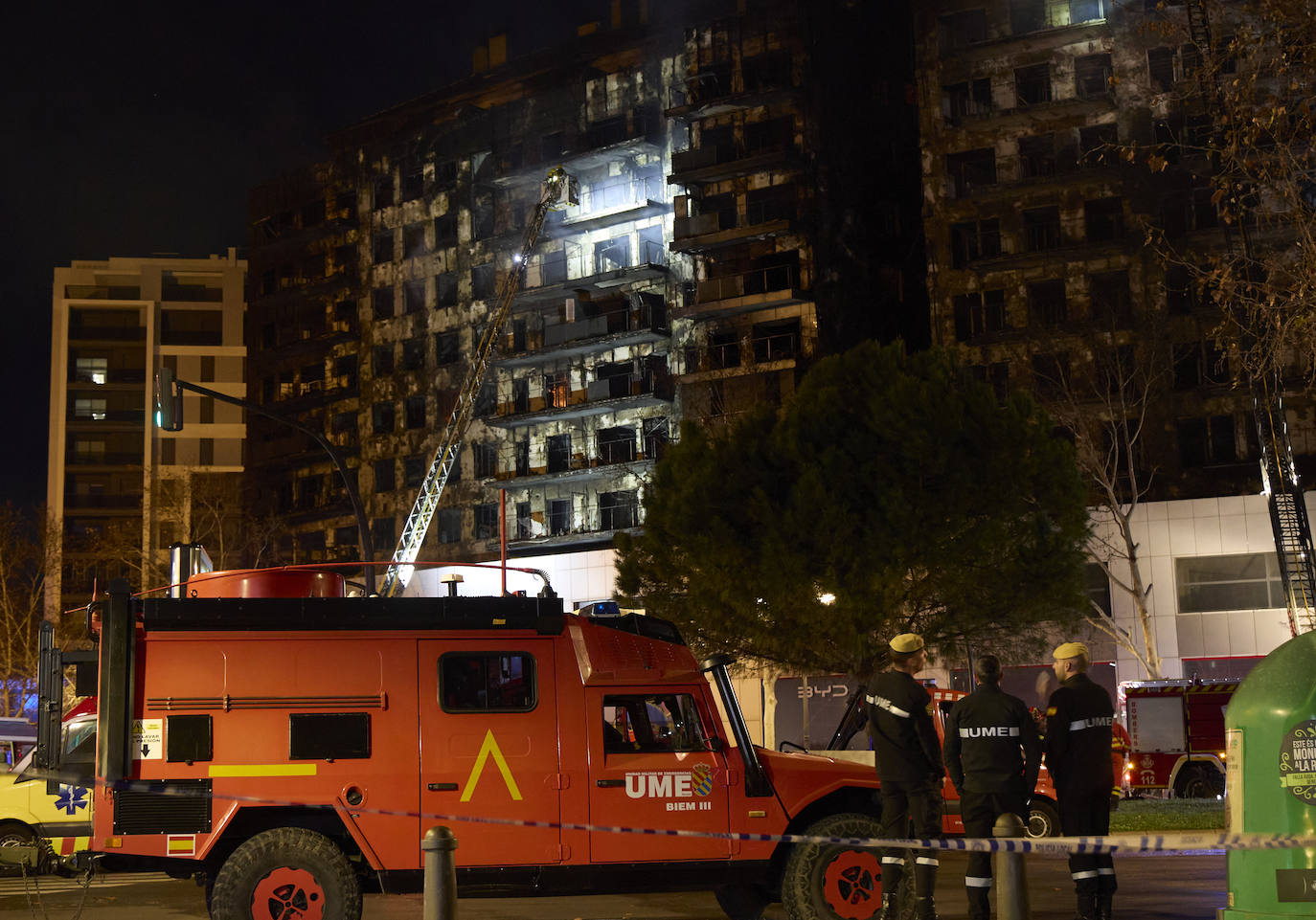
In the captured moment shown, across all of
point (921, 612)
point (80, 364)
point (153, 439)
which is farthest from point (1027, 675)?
point (80, 364)

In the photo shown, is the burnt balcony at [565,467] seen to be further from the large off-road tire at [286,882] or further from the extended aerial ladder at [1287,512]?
the large off-road tire at [286,882]

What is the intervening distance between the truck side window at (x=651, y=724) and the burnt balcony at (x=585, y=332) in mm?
44284

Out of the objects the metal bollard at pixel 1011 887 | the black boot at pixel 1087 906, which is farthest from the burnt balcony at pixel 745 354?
the metal bollard at pixel 1011 887

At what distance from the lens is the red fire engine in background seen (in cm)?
2695

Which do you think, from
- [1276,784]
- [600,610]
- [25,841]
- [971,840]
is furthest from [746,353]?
[1276,784]

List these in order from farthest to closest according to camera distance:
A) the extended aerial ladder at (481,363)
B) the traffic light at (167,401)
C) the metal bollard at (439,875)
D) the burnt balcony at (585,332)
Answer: the extended aerial ladder at (481,363)
the burnt balcony at (585,332)
the traffic light at (167,401)
the metal bollard at (439,875)

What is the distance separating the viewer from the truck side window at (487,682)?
10602mm

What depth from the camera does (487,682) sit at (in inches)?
420

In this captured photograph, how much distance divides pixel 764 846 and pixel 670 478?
18839 millimetres

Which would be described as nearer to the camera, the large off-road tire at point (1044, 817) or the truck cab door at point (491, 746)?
the truck cab door at point (491, 746)

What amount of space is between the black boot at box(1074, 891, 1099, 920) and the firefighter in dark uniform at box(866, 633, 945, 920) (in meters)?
0.98

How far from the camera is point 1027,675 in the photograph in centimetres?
4016

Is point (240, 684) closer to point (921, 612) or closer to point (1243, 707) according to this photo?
point (1243, 707)

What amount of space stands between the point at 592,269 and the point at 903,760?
5002cm
